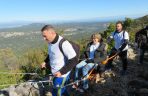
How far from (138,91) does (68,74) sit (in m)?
3.22

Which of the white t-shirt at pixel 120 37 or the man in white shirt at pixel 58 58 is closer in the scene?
the man in white shirt at pixel 58 58

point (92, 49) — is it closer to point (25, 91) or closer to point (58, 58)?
point (25, 91)

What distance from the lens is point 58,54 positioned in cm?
604

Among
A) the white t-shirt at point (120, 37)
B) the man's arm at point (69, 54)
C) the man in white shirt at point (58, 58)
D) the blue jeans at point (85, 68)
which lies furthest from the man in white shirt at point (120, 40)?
the man's arm at point (69, 54)

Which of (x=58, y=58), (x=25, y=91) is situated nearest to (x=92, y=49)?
(x=25, y=91)

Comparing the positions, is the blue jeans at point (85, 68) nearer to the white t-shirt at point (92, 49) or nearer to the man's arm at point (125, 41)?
the white t-shirt at point (92, 49)

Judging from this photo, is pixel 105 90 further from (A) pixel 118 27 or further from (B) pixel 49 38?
(B) pixel 49 38

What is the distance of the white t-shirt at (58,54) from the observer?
588 cm

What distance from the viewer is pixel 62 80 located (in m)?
6.25

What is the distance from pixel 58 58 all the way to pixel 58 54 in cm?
9

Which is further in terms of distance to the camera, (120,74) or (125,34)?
(120,74)

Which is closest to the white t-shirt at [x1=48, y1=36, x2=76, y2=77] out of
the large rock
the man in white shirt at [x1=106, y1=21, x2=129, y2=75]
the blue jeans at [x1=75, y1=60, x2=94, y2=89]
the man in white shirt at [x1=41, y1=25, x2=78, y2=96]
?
the man in white shirt at [x1=41, y1=25, x2=78, y2=96]

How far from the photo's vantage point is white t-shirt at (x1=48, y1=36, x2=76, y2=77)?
19.3ft

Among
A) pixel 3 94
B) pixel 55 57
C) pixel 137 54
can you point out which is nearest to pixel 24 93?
pixel 3 94
